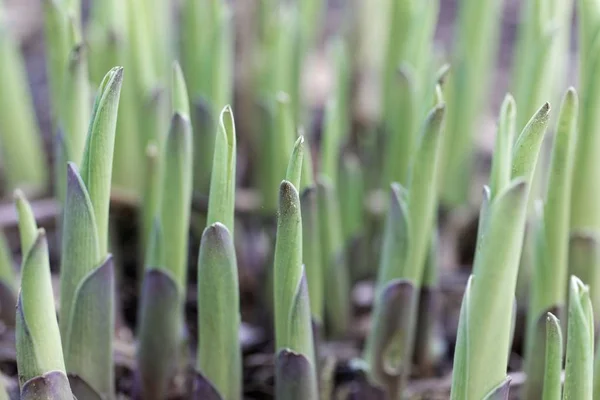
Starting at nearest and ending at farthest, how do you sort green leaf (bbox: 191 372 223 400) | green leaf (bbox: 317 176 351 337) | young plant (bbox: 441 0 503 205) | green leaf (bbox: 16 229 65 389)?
green leaf (bbox: 16 229 65 389)
green leaf (bbox: 191 372 223 400)
green leaf (bbox: 317 176 351 337)
young plant (bbox: 441 0 503 205)

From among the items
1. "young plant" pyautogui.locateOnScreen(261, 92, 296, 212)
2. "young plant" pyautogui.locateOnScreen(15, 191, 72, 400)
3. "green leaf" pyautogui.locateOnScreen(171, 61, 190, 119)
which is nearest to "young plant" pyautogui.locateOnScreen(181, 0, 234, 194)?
"young plant" pyautogui.locateOnScreen(261, 92, 296, 212)

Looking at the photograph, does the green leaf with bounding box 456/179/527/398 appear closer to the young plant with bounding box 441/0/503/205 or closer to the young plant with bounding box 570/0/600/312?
the young plant with bounding box 570/0/600/312

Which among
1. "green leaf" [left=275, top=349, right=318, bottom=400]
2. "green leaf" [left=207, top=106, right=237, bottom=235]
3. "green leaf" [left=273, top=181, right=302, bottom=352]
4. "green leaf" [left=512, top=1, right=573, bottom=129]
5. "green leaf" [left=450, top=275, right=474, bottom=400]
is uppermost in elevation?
"green leaf" [left=512, top=1, right=573, bottom=129]

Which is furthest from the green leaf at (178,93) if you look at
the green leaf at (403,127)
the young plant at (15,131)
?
the young plant at (15,131)

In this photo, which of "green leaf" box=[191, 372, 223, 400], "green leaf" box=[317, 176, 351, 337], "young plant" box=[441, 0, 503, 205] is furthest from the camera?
"young plant" box=[441, 0, 503, 205]

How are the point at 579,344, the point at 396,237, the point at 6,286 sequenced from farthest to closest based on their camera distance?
the point at 6,286, the point at 396,237, the point at 579,344

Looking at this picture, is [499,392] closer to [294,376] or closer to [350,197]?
[294,376]

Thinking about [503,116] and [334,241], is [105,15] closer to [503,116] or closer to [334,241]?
[334,241]

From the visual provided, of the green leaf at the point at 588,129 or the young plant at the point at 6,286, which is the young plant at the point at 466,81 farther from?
the young plant at the point at 6,286

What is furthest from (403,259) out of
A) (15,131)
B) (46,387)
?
(15,131)
